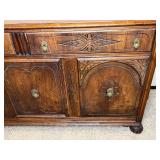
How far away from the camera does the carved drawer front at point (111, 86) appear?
2.81 ft

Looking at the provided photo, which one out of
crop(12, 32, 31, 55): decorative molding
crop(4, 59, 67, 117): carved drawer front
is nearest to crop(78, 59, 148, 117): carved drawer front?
crop(4, 59, 67, 117): carved drawer front

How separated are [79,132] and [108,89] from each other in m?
0.33

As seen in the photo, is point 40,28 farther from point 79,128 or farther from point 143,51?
point 79,128

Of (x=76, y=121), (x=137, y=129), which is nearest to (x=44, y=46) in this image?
(x=76, y=121)

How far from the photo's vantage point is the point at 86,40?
30.9 inches

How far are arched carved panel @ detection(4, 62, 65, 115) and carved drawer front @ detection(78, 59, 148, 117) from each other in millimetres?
112

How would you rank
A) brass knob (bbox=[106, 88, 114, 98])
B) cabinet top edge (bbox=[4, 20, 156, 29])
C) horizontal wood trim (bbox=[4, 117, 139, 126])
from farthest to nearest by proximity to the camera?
horizontal wood trim (bbox=[4, 117, 139, 126]), brass knob (bbox=[106, 88, 114, 98]), cabinet top edge (bbox=[4, 20, 156, 29])

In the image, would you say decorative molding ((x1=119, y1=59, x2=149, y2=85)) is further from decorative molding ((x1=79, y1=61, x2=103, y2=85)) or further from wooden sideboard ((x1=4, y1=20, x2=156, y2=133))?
decorative molding ((x1=79, y1=61, x2=103, y2=85))

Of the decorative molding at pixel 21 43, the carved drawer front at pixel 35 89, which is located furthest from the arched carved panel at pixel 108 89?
the decorative molding at pixel 21 43

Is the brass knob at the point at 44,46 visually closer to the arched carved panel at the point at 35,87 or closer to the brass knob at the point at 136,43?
the arched carved panel at the point at 35,87

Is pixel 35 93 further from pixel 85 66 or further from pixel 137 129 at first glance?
pixel 137 129

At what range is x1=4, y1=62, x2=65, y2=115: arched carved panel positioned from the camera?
2.89 feet
